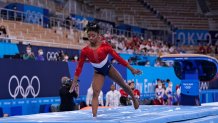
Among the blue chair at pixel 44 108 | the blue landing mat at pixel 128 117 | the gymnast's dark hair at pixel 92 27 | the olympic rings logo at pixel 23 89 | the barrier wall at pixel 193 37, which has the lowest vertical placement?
the blue chair at pixel 44 108

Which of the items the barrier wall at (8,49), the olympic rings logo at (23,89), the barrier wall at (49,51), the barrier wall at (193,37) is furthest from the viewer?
the barrier wall at (193,37)

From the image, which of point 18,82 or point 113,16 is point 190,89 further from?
point 113,16

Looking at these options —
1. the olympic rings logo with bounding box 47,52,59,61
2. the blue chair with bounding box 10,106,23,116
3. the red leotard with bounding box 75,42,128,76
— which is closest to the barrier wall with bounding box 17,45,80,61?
the olympic rings logo with bounding box 47,52,59,61

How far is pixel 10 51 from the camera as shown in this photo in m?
12.9

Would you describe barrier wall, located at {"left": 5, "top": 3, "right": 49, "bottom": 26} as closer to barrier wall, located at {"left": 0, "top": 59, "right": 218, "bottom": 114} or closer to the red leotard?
barrier wall, located at {"left": 0, "top": 59, "right": 218, "bottom": 114}

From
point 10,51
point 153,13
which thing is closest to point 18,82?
point 10,51

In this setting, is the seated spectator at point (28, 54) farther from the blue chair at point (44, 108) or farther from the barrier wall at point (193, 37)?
the barrier wall at point (193, 37)

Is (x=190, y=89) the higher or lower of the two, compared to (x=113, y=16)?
lower

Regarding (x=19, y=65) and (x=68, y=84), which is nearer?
(x=68, y=84)

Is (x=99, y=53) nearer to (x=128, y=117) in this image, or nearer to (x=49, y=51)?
(x=128, y=117)

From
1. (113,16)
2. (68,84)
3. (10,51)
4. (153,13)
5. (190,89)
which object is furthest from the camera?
(153,13)

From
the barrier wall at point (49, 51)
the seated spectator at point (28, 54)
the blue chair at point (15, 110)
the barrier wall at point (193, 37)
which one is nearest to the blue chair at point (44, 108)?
the blue chair at point (15, 110)

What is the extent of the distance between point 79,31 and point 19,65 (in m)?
9.97

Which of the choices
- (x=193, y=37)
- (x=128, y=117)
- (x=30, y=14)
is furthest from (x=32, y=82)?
(x=193, y=37)
